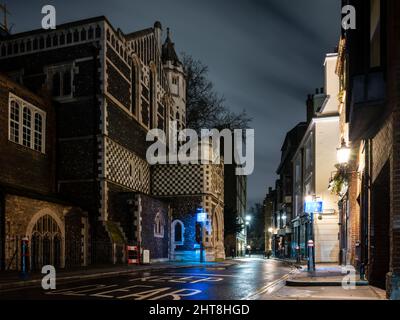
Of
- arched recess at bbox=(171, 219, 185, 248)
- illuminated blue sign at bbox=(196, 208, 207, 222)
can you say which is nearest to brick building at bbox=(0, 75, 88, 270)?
illuminated blue sign at bbox=(196, 208, 207, 222)

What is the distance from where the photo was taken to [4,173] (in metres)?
22.6

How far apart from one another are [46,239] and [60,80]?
10.8m

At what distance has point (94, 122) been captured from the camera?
92.9ft

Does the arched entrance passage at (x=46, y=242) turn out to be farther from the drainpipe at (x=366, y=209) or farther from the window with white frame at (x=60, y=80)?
the drainpipe at (x=366, y=209)

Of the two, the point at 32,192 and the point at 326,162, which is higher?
the point at 326,162

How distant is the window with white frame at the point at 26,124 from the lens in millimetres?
23641

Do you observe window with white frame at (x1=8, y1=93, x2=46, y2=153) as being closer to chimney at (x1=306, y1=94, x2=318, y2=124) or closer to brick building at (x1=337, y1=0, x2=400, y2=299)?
brick building at (x1=337, y1=0, x2=400, y2=299)

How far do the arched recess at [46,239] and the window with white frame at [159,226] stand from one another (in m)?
9.73

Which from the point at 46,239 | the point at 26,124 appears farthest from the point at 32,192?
the point at 26,124

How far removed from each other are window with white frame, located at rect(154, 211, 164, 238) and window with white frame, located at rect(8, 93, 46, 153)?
382 inches

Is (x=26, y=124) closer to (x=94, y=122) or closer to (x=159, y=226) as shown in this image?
(x=94, y=122)

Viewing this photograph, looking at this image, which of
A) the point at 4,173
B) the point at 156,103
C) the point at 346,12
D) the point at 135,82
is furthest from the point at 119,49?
the point at 346,12
